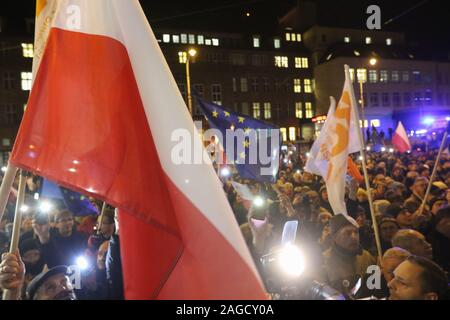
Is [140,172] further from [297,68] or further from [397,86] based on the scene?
[397,86]

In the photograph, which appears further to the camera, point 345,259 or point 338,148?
point 338,148

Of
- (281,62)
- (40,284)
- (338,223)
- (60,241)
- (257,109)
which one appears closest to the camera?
(40,284)

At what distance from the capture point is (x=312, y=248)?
480 cm

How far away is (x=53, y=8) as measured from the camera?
2729 mm

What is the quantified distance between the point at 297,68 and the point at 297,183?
4496cm

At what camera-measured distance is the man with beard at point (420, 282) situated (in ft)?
8.99

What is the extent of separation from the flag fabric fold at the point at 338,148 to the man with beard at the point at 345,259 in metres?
0.86

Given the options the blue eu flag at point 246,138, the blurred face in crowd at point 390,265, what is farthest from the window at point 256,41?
the blurred face in crowd at point 390,265

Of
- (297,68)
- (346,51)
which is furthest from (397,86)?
(297,68)

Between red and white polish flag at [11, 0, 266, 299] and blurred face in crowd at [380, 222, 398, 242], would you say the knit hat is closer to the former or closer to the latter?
blurred face in crowd at [380, 222, 398, 242]

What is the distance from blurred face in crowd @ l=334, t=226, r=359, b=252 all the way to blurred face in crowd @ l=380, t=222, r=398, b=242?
2.94 ft

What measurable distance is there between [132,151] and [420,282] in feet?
6.48

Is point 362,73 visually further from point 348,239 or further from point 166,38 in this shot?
point 348,239

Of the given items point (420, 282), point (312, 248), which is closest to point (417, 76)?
point (312, 248)
